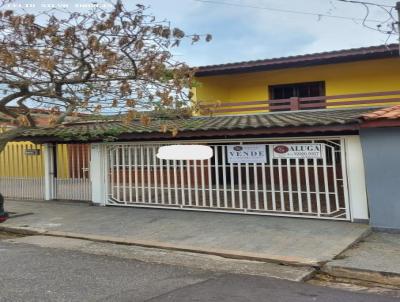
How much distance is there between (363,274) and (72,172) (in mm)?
10278

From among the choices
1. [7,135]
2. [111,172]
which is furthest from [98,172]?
[7,135]

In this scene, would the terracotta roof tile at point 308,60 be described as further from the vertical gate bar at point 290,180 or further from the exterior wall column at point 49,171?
the exterior wall column at point 49,171

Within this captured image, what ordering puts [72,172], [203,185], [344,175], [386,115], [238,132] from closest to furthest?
[386,115], [344,175], [238,132], [203,185], [72,172]

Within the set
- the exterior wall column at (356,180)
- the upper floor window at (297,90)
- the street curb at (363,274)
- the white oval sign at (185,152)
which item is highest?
the upper floor window at (297,90)

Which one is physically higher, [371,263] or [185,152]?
[185,152]

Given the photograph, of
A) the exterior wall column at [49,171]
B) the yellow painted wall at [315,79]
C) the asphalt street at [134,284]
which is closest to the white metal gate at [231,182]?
the exterior wall column at [49,171]

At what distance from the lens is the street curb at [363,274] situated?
598 centimetres

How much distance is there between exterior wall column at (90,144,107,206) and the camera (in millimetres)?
13203

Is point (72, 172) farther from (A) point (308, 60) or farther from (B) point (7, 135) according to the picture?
(A) point (308, 60)

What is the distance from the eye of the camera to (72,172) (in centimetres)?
1417

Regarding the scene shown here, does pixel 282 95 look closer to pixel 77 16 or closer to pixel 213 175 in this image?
pixel 213 175

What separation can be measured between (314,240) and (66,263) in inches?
175

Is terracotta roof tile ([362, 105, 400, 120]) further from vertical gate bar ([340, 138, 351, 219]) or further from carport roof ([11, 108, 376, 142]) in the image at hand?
vertical gate bar ([340, 138, 351, 219])

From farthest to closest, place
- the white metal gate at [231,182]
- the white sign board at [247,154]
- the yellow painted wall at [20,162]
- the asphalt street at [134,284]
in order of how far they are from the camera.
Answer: the yellow painted wall at [20,162], the white sign board at [247,154], the white metal gate at [231,182], the asphalt street at [134,284]
